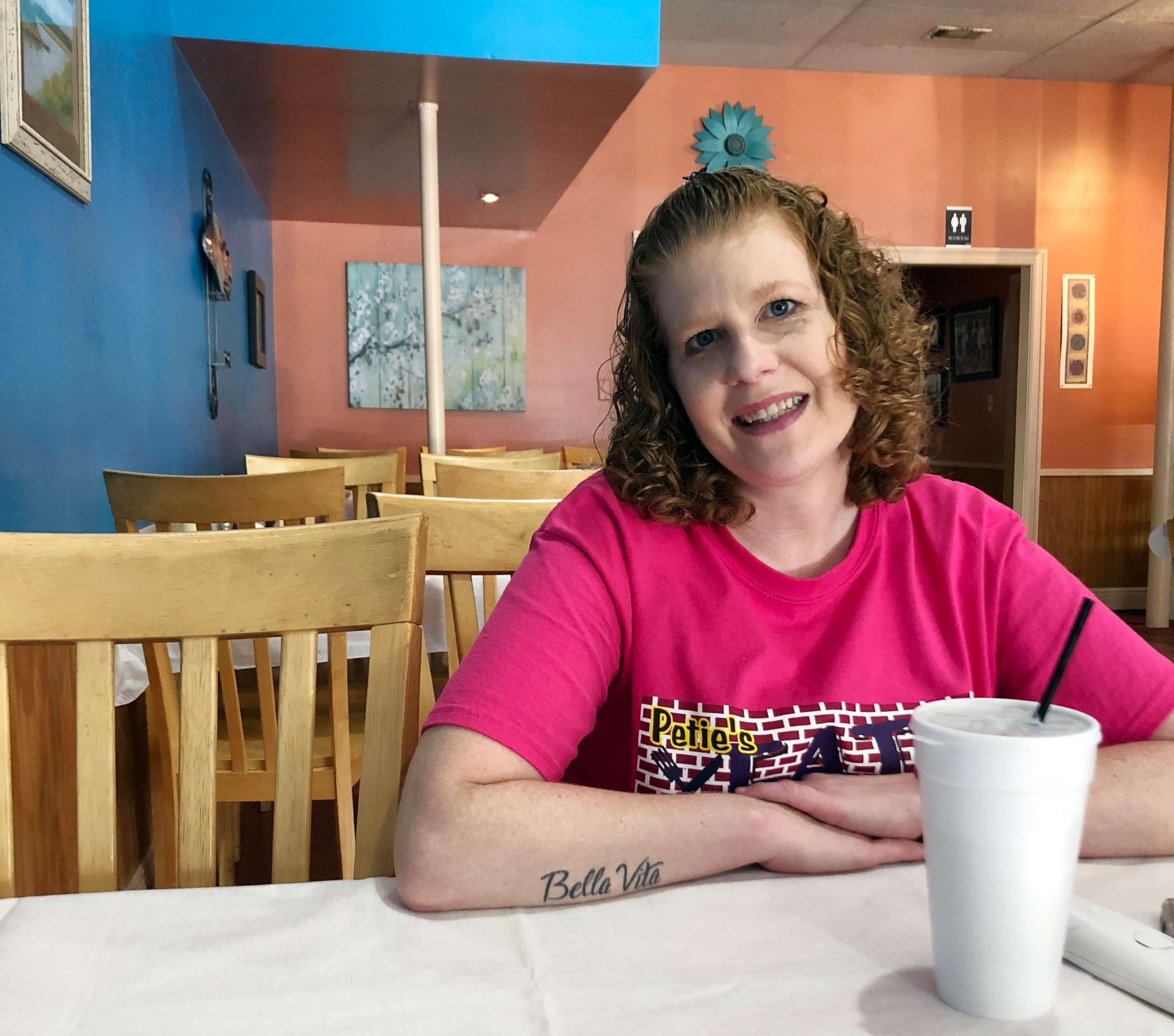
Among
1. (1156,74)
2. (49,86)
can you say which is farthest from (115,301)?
(1156,74)

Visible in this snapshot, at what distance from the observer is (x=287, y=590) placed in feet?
2.81

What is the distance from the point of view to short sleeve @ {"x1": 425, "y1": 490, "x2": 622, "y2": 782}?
30.0 inches

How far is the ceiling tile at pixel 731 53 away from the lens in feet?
17.1

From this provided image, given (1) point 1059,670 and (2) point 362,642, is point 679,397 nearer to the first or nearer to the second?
(1) point 1059,670

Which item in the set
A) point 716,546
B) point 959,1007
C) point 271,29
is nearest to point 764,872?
point 959,1007

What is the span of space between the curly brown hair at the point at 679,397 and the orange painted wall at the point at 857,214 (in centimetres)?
478

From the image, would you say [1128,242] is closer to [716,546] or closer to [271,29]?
[271,29]

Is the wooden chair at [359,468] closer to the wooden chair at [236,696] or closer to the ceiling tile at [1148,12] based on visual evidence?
the wooden chair at [236,696]

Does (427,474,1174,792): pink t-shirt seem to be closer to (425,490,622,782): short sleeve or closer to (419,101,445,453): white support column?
(425,490,622,782): short sleeve

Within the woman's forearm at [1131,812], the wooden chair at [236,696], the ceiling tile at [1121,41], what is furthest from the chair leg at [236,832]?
the ceiling tile at [1121,41]

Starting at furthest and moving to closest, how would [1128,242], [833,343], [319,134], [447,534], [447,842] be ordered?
1. [1128,242]
2. [319,134]
3. [447,534]
4. [833,343]
5. [447,842]

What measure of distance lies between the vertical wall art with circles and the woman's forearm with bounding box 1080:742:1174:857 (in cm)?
570

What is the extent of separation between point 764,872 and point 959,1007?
0.21 metres

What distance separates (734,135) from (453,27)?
2396mm
